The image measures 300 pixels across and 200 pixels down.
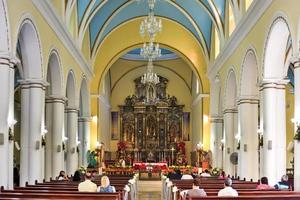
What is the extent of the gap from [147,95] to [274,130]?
23.9 meters

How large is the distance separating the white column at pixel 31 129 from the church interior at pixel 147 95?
32mm

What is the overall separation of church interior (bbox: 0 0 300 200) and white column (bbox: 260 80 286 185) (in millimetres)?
32

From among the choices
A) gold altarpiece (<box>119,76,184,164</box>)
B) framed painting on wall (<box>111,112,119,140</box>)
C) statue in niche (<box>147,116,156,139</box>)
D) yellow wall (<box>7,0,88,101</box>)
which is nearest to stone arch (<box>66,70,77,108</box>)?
yellow wall (<box>7,0,88,101</box>)

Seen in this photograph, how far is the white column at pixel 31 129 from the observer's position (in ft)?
52.1

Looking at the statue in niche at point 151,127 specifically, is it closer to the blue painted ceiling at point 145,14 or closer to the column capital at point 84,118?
the column capital at point 84,118

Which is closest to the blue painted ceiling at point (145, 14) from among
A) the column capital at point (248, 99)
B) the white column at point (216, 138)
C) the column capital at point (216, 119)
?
the column capital at point (216, 119)

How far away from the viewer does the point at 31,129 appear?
629 inches

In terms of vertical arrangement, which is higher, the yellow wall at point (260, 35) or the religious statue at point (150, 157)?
the yellow wall at point (260, 35)

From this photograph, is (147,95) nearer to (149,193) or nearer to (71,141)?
(71,141)

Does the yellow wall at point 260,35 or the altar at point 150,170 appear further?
the altar at point 150,170

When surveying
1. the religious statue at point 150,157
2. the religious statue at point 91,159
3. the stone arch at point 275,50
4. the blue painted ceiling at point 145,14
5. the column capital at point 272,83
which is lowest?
the religious statue at point 150,157

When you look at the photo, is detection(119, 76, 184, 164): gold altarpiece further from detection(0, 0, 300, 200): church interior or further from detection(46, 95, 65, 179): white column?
detection(46, 95, 65, 179): white column

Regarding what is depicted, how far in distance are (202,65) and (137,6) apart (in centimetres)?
560

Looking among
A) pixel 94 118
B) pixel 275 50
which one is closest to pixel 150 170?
pixel 94 118
